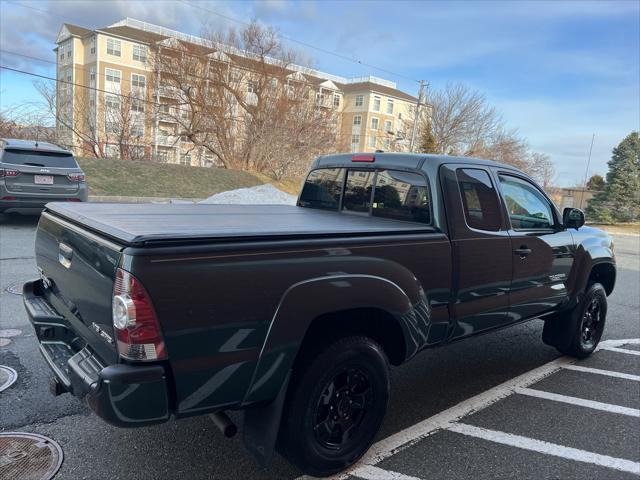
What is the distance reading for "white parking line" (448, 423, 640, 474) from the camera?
3068 millimetres

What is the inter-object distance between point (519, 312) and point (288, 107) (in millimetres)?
30596

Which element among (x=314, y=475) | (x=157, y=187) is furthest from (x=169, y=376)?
(x=157, y=187)

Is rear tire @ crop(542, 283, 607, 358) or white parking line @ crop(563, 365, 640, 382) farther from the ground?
rear tire @ crop(542, 283, 607, 358)

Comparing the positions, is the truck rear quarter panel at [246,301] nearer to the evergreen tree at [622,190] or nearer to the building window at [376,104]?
the evergreen tree at [622,190]

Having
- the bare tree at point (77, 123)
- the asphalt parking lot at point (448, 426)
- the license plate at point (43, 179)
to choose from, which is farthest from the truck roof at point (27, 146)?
the bare tree at point (77, 123)

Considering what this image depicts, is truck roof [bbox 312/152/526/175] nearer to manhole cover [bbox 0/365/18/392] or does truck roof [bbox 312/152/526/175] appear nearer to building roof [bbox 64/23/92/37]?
manhole cover [bbox 0/365/18/392]

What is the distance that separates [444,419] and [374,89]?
70739mm

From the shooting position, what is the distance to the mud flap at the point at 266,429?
2.37 meters

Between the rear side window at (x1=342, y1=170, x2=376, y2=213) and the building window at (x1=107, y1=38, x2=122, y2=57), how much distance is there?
5311cm

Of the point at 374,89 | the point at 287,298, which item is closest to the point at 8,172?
the point at 287,298

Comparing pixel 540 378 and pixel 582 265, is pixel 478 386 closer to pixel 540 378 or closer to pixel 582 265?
pixel 540 378

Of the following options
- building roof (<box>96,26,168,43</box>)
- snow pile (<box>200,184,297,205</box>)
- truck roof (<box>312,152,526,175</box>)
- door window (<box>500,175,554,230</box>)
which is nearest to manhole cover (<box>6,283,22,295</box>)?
truck roof (<box>312,152,526,175</box>)

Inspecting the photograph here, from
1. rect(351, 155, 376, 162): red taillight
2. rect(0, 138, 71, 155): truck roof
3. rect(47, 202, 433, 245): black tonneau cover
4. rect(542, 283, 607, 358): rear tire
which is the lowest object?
rect(542, 283, 607, 358): rear tire

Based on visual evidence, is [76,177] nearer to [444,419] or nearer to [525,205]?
[525,205]
